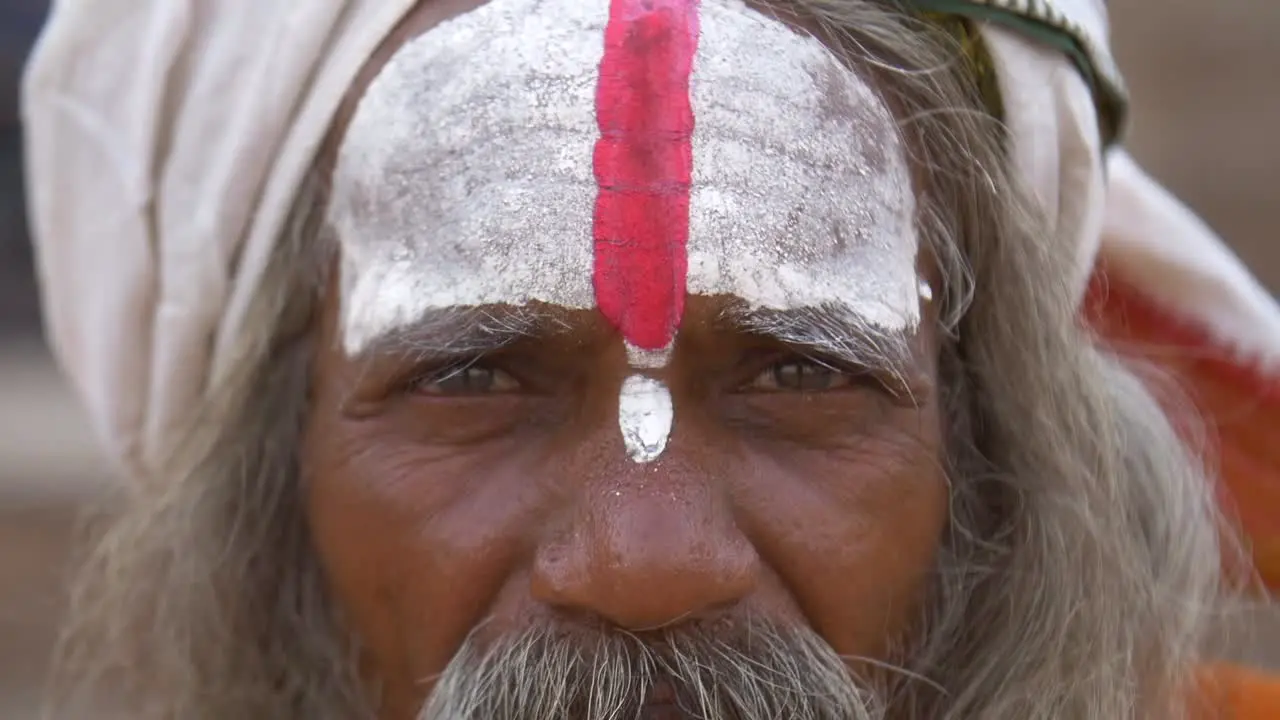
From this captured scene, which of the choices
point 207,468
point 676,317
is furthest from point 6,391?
point 676,317

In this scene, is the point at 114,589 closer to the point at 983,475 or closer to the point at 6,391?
the point at 983,475

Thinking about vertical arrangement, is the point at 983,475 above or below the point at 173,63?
below

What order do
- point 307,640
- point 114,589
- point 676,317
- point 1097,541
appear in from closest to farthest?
point 676,317 < point 1097,541 < point 307,640 < point 114,589

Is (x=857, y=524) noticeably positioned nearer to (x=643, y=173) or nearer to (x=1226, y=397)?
(x=643, y=173)

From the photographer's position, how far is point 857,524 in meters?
1.25

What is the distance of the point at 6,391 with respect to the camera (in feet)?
13.3

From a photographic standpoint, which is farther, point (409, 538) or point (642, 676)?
point (409, 538)

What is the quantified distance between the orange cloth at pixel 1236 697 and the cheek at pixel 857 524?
459 mm

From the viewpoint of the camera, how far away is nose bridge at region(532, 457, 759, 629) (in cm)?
112

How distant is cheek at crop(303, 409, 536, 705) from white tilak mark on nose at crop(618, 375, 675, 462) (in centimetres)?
11

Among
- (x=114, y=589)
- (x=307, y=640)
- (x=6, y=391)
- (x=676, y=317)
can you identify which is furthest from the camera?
(x=6, y=391)

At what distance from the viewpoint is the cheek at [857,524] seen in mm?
1215

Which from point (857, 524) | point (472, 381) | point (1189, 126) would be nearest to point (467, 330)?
point (472, 381)

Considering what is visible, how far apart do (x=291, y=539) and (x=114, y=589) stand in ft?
0.95
